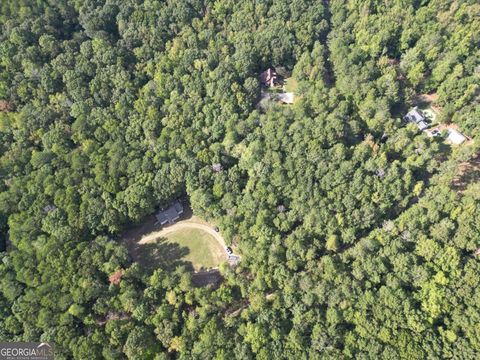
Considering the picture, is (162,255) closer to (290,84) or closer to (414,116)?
(290,84)

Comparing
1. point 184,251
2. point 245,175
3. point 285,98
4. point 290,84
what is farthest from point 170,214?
point 290,84

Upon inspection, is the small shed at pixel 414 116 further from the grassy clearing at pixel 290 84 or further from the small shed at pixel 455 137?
the grassy clearing at pixel 290 84

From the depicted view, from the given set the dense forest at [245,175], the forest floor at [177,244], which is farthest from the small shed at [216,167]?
the forest floor at [177,244]

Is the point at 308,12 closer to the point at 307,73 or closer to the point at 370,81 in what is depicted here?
the point at 307,73

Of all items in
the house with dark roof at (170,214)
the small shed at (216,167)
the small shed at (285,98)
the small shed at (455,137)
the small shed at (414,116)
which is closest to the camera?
the small shed at (216,167)

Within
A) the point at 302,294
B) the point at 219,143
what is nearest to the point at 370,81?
the point at 219,143

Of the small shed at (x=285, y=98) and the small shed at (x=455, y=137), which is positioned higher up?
the small shed at (x=285, y=98)
